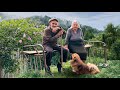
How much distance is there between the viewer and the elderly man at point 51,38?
6719 mm

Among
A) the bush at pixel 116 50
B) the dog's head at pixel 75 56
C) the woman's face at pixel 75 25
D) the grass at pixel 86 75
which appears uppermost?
the woman's face at pixel 75 25

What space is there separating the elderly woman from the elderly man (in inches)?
5.7

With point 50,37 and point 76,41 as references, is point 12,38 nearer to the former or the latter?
point 50,37

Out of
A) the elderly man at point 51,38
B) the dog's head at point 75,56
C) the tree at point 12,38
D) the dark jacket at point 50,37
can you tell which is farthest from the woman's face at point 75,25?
the tree at point 12,38

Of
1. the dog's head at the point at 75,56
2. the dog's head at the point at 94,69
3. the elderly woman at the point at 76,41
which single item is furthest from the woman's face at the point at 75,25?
the dog's head at the point at 94,69

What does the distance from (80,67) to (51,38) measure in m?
0.73

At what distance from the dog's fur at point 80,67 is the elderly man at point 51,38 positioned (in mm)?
176

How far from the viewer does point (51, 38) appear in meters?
6.73

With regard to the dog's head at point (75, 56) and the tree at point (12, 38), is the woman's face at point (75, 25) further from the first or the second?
the tree at point (12, 38)

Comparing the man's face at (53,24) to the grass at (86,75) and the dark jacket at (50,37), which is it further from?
the grass at (86,75)

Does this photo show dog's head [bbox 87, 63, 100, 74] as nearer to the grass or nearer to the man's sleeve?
the grass

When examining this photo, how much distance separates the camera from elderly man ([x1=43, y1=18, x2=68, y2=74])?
672cm

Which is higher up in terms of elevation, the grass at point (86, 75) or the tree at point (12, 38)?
the tree at point (12, 38)

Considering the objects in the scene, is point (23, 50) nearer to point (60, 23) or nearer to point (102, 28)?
point (60, 23)
